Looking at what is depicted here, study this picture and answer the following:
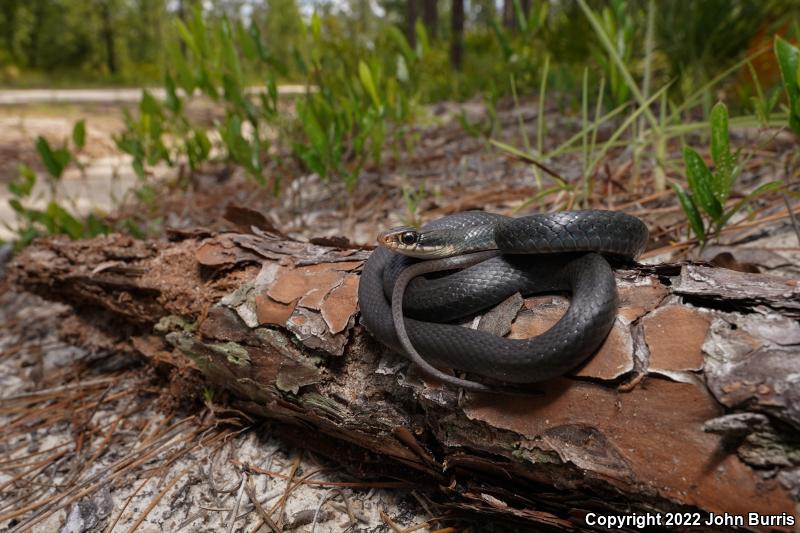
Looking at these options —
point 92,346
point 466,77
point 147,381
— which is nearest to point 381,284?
point 147,381

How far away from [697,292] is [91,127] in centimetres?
1263

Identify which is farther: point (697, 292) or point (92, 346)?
point (92, 346)

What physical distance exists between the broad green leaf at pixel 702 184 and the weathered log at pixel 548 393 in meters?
0.77

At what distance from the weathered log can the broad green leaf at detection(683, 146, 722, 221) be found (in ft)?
2.54

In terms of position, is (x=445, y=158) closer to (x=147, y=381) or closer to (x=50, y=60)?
(x=147, y=381)

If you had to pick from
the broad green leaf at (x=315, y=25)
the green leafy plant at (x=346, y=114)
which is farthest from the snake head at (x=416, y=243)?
the broad green leaf at (x=315, y=25)

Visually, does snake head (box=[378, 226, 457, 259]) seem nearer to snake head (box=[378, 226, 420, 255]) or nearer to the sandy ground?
snake head (box=[378, 226, 420, 255])

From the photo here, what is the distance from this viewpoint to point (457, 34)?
11.5 m

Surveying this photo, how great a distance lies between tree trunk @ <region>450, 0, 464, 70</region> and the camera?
11.6 metres

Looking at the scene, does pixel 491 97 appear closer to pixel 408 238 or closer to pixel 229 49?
pixel 229 49

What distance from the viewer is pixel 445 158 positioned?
544 centimetres

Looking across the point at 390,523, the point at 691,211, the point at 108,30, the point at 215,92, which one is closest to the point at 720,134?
the point at 691,211

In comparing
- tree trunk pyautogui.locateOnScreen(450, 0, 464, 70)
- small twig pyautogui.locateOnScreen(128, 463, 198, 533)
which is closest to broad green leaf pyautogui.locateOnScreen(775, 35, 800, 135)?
small twig pyautogui.locateOnScreen(128, 463, 198, 533)

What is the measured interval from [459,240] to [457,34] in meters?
10.7
